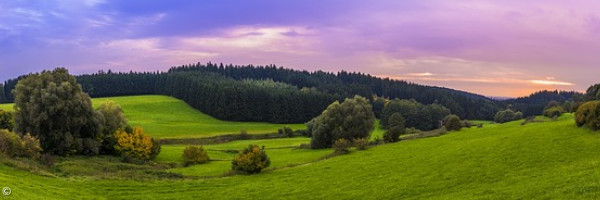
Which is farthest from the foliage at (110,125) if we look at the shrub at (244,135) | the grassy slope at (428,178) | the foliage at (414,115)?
the foliage at (414,115)

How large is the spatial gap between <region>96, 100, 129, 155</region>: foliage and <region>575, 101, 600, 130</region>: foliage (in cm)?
6725

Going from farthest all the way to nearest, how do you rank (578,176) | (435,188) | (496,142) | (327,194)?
(496,142), (327,194), (435,188), (578,176)

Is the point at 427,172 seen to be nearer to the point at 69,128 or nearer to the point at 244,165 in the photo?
the point at 244,165

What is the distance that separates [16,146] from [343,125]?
54886 mm

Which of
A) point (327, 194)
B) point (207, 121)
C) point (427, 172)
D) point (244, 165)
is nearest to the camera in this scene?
point (327, 194)

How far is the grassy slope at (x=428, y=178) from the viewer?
2929 cm

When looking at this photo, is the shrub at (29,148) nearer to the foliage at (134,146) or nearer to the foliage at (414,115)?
the foliage at (134,146)

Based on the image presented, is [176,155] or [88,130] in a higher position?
[88,130]

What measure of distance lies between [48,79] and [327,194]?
54.8 m

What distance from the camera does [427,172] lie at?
3922 cm

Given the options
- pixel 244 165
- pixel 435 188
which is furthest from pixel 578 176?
pixel 244 165

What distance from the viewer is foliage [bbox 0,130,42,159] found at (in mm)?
52250

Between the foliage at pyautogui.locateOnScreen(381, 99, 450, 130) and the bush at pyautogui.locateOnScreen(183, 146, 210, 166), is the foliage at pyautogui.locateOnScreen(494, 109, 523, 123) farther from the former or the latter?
the bush at pyautogui.locateOnScreen(183, 146, 210, 166)

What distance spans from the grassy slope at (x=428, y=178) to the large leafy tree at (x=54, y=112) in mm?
27650
